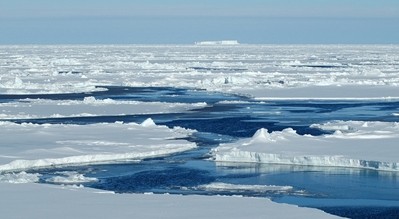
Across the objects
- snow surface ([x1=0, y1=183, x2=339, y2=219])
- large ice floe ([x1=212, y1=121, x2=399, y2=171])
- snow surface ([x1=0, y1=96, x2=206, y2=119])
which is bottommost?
snow surface ([x1=0, y1=183, x2=339, y2=219])

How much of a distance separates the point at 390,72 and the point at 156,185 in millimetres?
28040

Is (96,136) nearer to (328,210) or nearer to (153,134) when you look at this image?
(153,134)

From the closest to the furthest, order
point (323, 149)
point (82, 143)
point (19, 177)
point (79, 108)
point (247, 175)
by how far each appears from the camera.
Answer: point (19, 177) → point (247, 175) → point (323, 149) → point (82, 143) → point (79, 108)

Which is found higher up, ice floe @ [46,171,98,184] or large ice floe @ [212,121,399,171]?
large ice floe @ [212,121,399,171]

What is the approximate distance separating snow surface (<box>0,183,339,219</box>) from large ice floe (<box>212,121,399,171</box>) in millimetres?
3083

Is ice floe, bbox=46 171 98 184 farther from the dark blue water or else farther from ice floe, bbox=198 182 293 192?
ice floe, bbox=198 182 293 192

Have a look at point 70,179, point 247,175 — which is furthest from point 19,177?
point 247,175

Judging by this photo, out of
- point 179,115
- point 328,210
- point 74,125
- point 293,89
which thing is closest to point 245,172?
point 328,210

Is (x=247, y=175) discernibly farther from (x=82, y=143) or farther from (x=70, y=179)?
(x=82, y=143)

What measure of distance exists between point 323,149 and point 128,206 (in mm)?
5143

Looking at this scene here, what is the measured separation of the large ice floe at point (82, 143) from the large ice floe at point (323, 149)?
1.34 meters

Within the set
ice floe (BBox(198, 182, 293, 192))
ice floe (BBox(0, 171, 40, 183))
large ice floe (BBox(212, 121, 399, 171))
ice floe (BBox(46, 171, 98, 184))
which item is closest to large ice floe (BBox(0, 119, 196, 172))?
ice floe (BBox(0, 171, 40, 183))

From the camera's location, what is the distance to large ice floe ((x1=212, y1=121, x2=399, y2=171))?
12461mm

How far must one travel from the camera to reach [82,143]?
14578 millimetres
